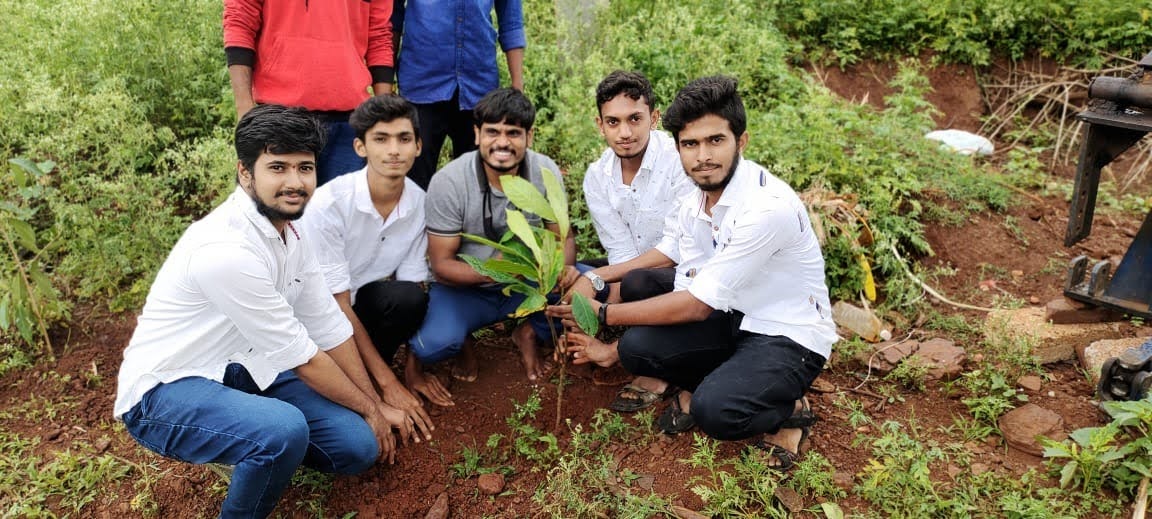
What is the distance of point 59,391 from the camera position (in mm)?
3291

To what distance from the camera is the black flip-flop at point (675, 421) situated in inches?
107

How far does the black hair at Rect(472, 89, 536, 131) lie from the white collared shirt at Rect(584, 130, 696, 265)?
0.45 m

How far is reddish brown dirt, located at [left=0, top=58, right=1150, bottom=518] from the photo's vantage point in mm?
2568

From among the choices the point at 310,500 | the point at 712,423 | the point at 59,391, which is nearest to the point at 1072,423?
the point at 712,423

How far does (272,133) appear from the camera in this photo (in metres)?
2.27

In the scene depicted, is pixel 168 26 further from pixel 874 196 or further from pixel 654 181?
pixel 874 196

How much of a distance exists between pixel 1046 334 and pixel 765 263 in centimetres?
150

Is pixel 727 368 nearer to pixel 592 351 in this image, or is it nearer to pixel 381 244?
pixel 592 351

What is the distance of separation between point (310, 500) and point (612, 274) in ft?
4.84

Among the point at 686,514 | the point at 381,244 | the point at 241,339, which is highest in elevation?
the point at 381,244

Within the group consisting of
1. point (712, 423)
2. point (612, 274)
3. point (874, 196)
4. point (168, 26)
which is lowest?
point (712, 423)

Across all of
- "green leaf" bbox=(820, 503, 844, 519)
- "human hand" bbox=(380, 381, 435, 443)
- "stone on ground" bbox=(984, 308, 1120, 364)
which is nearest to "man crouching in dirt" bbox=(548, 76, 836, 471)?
"green leaf" bbox=(820, 503, 844, 519)

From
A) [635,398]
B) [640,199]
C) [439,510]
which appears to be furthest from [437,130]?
[439,510]

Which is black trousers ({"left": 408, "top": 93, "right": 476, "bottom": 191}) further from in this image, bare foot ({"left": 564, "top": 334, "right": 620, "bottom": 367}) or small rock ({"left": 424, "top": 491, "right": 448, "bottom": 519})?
small rock ({"left": 424, "top": 491, "right": 448, "bottom": 519})
